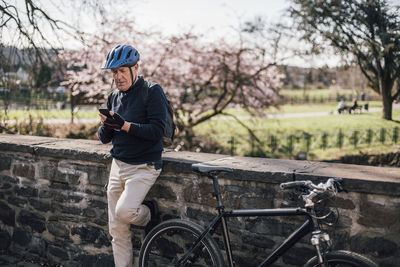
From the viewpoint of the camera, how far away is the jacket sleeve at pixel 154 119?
3000 mm

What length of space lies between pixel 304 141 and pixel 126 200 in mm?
15853

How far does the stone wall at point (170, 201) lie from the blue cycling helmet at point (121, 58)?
3.00 feet

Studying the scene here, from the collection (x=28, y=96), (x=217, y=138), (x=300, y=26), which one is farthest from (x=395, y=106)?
(x=28, y=96)

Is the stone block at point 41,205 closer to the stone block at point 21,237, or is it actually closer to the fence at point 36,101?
the stone block at point 21,237

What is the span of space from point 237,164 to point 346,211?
0.94 m

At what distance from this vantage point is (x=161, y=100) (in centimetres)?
311

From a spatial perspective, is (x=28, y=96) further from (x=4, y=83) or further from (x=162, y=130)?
(x=162, y=130)

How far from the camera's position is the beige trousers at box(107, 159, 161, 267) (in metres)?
3.20

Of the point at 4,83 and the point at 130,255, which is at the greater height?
the point at 4,83

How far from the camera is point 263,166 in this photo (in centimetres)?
325

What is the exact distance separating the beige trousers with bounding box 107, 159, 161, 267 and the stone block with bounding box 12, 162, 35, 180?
1.45 meters

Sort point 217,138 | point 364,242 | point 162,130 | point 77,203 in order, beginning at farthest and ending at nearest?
1. point 217,138
2. point 77,203
3. point 162,130
4. point 364,242

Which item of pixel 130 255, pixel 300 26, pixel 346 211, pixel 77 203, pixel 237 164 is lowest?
pixel 130 255

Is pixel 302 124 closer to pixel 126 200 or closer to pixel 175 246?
pixel 175 246
